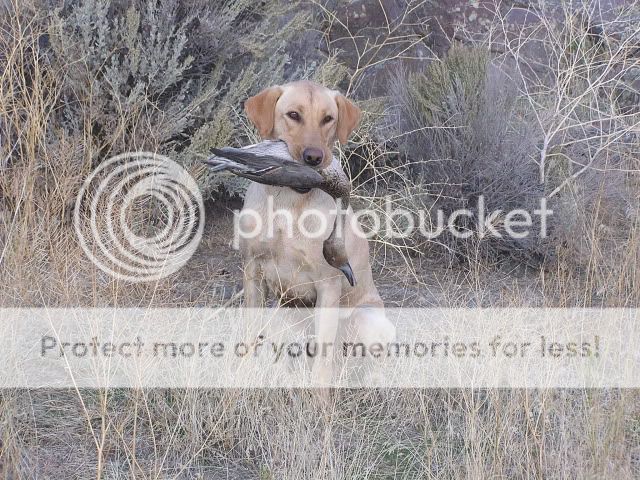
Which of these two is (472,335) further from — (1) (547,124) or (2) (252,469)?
(1) (547,124)

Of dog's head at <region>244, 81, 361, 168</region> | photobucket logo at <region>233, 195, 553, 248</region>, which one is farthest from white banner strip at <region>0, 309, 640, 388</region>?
photobucket logo at <region>233, 195, 553, 248</region>

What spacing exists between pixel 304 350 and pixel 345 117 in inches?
45.2

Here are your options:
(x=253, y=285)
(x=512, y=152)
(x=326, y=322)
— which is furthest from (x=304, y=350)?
(x=512, y=152)

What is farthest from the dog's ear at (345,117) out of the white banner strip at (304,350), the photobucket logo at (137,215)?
the photobucket logo at (137,215)

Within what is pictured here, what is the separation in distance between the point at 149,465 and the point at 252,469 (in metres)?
0.37

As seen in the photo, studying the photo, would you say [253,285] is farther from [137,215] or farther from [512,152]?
[512,152]

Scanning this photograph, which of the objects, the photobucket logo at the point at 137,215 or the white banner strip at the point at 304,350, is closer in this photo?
the white banner strip at the point at 304,350

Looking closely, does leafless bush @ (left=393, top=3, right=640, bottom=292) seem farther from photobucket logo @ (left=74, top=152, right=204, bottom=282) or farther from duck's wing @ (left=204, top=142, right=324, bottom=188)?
duck's wing @ (left=204, top=142, right=324, bottom=188)

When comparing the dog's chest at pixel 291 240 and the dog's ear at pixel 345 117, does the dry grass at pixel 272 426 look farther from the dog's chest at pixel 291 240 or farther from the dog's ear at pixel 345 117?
the dog's ear at pixel 345 117

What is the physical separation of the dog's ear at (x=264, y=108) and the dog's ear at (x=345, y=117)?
12.7 inches

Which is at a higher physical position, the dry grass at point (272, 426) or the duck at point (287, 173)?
the duck at point (287, 173)

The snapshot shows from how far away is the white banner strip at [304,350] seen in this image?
3.33 m

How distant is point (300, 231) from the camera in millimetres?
3732

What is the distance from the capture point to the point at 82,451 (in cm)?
302
